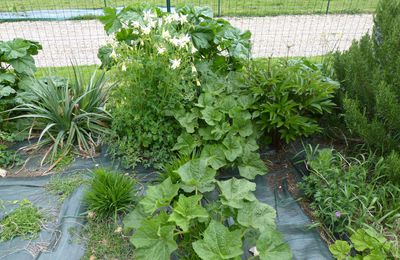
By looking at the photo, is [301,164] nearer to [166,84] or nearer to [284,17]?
[166,84]

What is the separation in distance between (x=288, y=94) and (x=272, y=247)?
4.18ft

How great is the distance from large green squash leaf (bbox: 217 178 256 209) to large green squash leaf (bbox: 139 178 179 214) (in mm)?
287

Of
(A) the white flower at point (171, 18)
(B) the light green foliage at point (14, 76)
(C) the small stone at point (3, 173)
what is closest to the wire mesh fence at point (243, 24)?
(B) the light green foliage at point (14, 76)

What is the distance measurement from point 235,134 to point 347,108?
84 centimetres

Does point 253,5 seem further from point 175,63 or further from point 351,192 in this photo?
point 351,192

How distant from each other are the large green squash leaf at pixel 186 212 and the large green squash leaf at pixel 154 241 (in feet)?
0.19

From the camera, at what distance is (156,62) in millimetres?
2521

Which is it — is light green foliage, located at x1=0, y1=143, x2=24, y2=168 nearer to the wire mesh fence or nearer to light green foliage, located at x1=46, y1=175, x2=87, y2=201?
light green foliage, located at x1=46, y1=175, x2=87, y2=201

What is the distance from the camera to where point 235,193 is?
199 centimetres

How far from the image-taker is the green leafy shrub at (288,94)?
2576 millimetres

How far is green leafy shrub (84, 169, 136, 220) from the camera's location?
2.29 m

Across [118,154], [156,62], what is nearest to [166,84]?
[156,62]

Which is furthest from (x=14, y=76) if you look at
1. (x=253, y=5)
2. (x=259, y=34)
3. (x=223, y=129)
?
(x=253, y=5)

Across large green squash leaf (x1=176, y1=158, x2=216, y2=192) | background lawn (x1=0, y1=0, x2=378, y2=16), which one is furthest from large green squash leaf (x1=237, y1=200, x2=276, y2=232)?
background lawn (x1=0, y1=0, x2=378, y2=16)
